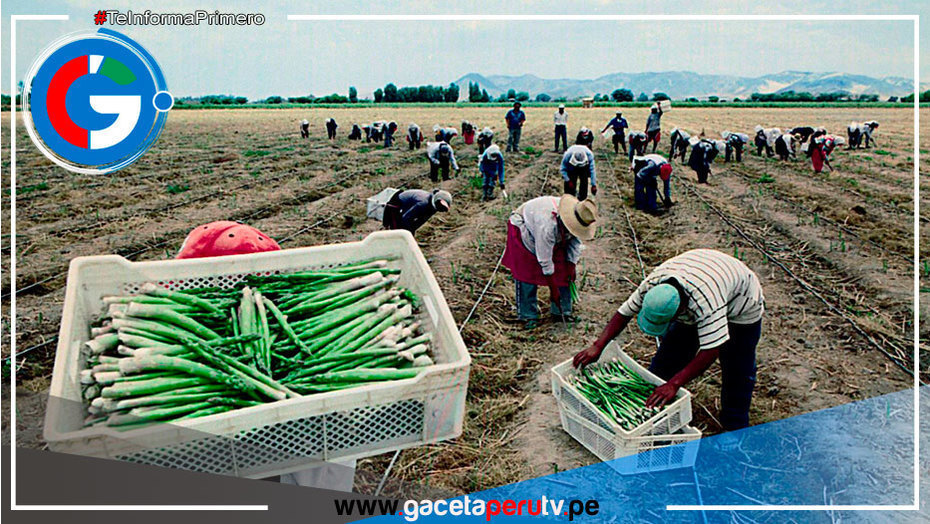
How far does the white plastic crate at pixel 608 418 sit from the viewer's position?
3.62 m

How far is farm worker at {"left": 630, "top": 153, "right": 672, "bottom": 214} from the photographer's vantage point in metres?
10.7

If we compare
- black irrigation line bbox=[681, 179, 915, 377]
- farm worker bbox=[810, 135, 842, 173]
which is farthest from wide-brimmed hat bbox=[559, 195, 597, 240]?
farm worker bbox=[810, 135, 842, 173]

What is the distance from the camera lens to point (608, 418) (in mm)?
3662

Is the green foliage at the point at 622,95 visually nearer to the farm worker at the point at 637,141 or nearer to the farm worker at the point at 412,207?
the farm worker at the point at 637,141

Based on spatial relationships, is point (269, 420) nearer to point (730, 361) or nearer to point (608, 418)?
point (608, 418)

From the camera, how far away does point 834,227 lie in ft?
32.4

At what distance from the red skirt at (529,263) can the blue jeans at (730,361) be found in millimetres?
1479

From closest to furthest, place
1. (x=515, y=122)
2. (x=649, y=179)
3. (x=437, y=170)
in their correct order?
(x=649, y=179), (x=437, y=170), (x=515, y=122)

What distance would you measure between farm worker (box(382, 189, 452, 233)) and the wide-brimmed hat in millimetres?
1862

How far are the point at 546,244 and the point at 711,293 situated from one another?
1.96 m

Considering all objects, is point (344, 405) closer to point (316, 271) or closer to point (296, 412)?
point (296, 412)

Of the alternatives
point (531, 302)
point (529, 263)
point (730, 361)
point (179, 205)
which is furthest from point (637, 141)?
point (730, 361)

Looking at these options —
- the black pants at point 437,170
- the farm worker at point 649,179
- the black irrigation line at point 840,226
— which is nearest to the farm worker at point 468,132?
the black pants at point 437,170

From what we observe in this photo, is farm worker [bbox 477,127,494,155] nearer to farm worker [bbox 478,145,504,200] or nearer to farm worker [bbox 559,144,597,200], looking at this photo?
farm worker [bbox 478,145,504,200]
